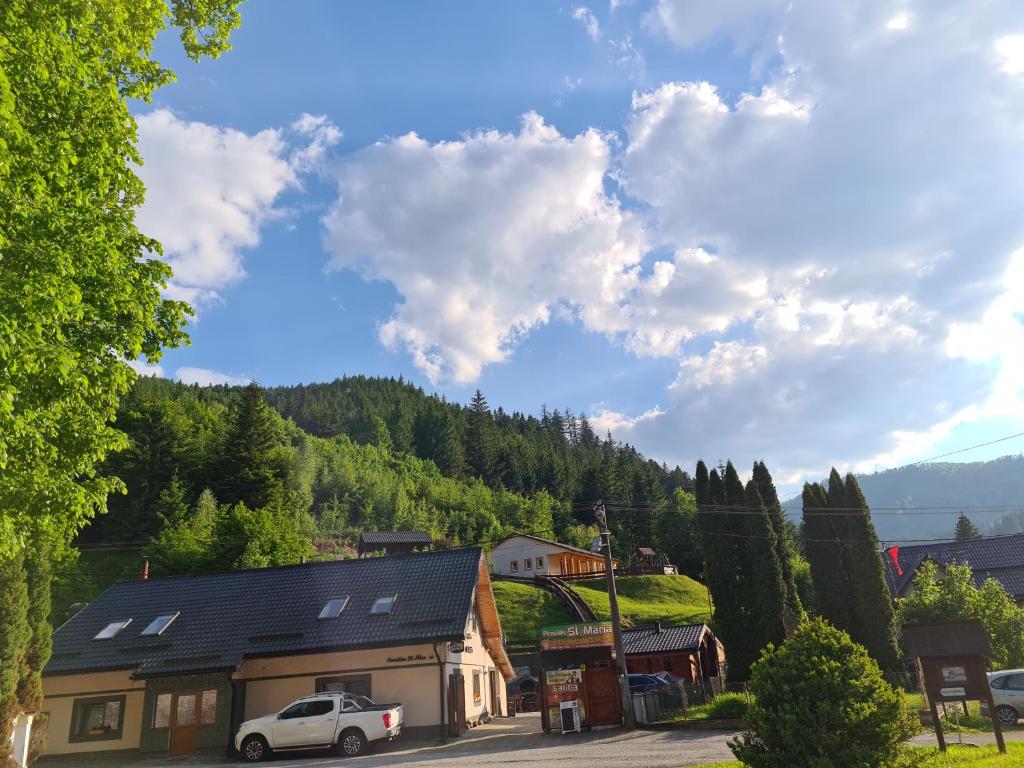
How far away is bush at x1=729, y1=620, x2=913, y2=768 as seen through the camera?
807 centimetres

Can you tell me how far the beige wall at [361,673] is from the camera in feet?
69.2

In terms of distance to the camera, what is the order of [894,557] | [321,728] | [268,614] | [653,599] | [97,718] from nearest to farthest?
[321,728]
[97,718]
[268,614]
[894,557]
[653,599]

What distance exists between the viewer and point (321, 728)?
731 inches

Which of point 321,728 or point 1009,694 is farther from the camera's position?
point 1009,694

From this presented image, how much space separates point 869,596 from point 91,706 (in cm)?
3384

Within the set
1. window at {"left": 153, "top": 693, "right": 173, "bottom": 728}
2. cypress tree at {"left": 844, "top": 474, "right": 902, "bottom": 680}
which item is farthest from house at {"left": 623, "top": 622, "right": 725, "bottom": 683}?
window at {"left": 153, "top": 693, "right": 173, "bottom": 728}

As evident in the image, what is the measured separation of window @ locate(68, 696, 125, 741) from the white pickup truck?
607 centimetres

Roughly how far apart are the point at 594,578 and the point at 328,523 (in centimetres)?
3558

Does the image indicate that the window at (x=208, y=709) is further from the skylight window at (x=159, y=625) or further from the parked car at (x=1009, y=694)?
the parked car at (x=1009, y=694)

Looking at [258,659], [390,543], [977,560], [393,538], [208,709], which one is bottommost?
[208,709]

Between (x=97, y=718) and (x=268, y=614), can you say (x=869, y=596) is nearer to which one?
(x=268, y=614)

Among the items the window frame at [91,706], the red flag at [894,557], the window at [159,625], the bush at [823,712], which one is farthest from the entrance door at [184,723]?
the red flag at [894,557]

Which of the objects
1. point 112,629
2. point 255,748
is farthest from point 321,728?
point 112,629

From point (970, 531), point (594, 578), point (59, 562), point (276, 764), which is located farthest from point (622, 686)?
point (970, 531)
